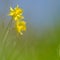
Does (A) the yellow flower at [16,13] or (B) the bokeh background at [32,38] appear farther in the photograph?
(A) the yellow flower at [16,13]

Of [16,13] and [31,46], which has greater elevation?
[16,13]

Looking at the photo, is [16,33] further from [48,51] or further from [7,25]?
[48,51]

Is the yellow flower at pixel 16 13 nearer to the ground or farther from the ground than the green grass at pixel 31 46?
farther from the ground

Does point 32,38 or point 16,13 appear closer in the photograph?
point 16,13

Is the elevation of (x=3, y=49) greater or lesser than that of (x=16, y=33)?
lesser

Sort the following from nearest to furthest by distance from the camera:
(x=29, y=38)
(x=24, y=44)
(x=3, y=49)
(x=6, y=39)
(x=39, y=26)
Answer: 1. (x=3, y=49)
2. (x=6, y=39)
3. (x=24, y=44)
4. (x=29, y=38)
5. (x=39, y=26)

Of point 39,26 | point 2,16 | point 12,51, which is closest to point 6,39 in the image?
point 12,51

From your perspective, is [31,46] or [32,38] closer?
[31,46]

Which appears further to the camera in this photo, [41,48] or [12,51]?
[41,48]
